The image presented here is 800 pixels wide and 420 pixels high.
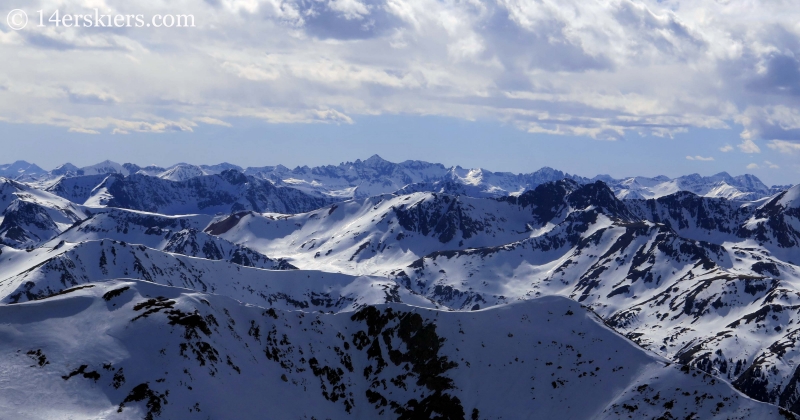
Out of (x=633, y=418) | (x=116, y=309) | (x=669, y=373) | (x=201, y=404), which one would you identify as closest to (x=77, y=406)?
(x=201, y=404)

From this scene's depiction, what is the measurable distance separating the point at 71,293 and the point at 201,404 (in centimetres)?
4619

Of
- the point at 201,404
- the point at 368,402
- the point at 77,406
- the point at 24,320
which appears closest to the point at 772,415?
the point at 368,402

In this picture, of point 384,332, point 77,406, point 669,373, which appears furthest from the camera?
point 384,332

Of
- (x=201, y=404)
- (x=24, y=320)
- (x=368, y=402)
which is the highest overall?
(x=24, y=320)

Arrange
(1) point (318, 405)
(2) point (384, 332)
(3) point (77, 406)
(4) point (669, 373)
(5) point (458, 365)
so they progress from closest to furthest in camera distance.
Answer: (3) point (77, 406)
(4) point (669, 373)
(1) point (318, 405)
(5) point (458, 365)
(2) point (384, 332)

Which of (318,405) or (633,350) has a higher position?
(633,350)

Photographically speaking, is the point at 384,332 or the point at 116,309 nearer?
the point at 116,309

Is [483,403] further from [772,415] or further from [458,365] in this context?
[772,415]

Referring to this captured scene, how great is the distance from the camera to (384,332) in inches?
7052

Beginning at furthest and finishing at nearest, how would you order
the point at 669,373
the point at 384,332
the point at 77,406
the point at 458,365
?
the point at 384,332
the point at 458,365
the point at 669,373
the point at 77,406

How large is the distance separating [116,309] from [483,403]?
84071 mm

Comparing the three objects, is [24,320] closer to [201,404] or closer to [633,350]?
[201,404]

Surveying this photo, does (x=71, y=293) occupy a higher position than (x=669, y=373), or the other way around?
(x=71, y=293)

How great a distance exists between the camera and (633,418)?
135625 mm
